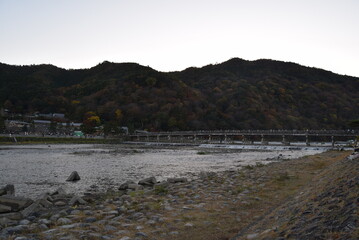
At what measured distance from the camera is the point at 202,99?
150m

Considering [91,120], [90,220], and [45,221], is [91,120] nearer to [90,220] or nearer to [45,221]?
[45,221]

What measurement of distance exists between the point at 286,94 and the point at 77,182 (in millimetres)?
137600

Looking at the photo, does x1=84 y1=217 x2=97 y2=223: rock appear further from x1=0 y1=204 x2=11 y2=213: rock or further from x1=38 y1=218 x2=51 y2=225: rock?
x1=0 y1=204 x2=11 y2=213: rock

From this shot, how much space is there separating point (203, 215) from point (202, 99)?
468 feet

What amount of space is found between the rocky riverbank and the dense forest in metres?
105

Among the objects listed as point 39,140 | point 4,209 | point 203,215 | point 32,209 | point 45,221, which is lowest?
point 39,140

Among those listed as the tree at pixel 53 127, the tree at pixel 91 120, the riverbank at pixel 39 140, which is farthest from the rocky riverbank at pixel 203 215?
the tree at pixel 91 120

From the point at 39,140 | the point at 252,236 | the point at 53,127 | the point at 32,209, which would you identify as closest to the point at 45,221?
the point at 32,209

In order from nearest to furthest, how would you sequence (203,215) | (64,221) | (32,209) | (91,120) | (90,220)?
(64,221), (90,220), (203,215), (32,209), (91,120)

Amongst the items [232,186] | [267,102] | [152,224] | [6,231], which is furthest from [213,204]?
[267,102]

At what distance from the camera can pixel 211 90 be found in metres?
160

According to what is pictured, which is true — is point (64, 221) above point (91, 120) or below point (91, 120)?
below

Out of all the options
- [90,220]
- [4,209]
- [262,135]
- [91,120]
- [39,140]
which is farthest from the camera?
[91,120]

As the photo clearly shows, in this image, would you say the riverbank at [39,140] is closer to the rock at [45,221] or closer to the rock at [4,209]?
the rock at [4,209]
